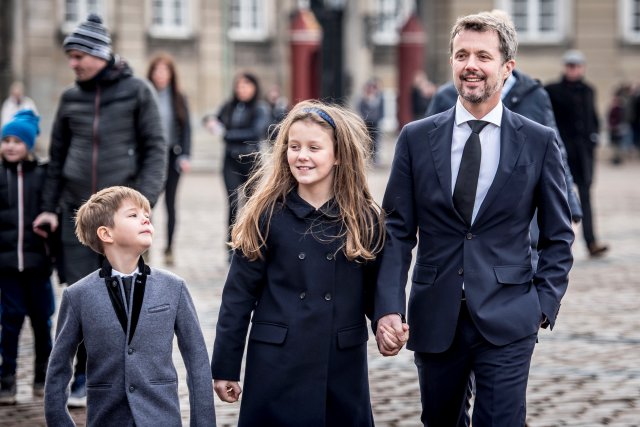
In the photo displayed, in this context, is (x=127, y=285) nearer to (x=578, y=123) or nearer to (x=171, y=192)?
(x=171, y=192)

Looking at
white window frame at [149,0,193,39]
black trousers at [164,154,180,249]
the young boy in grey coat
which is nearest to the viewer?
the young boy in grey coat

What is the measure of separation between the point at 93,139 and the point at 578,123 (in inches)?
279

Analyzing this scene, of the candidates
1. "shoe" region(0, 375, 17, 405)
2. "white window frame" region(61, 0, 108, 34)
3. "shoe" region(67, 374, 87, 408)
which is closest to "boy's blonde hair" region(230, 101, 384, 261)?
"shoe" region(67, 374, 87, 408)

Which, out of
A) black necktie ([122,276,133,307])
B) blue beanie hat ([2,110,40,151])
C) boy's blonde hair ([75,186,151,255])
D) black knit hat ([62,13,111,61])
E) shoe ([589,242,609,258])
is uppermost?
black knit hat ([62,13,111,61])

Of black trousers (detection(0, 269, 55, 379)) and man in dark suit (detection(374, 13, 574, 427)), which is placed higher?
man in dark suit (detection(374, 13, 574, 427))

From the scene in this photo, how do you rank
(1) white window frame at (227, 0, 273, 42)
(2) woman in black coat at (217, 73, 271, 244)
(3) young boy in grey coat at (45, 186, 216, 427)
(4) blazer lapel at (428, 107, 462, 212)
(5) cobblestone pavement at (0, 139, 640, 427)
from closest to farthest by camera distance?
1. (3) young boy in grey coat at (45, 186, 216, 427)
2. (4) blazer lapel at (428, 107, 462, 212)
3. (5) cobblestone pavement at (0, 139, 640, 427)
4. (2) woman in black coat at (217, 73, 271, 244)
5. (1) white window frame at (227, 0, 273, 42)

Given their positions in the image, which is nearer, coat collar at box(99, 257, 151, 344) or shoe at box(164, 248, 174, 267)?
coat collar at box(99, 257, 151, 344)

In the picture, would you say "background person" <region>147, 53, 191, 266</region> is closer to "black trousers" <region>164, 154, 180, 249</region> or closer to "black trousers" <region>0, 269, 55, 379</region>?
"black trousers" <region>164, 154, 180, 249</region>

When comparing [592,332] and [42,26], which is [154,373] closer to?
[592,332]

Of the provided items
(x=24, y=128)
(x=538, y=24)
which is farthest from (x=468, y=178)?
(x=538, y=24)

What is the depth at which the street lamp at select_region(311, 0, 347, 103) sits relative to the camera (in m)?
36.5

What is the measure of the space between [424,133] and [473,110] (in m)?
0.19

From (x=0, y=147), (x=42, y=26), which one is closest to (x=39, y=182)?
(x=0, y=147)

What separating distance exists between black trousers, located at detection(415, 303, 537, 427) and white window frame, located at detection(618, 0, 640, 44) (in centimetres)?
3268
